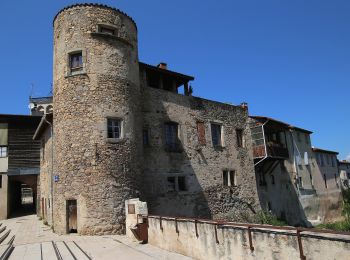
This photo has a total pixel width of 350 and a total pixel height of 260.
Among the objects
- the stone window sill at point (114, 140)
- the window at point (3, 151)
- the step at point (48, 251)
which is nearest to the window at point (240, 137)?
the stone window sill at point (114, 140)

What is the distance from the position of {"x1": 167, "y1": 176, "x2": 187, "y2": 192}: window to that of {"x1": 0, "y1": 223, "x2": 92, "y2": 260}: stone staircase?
719cm

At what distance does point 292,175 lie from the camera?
2830 cm

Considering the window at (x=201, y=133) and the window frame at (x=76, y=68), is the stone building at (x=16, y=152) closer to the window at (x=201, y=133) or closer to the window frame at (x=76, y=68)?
the window frame at (x=76, y=68)

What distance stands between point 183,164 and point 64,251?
9.72 meters

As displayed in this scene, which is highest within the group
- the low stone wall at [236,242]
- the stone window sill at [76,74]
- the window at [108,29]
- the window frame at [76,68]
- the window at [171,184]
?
the window at [108,29]

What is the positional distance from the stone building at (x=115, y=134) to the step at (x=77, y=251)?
5.98 ft

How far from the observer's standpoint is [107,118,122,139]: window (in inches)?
594

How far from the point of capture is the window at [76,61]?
15.6 metres

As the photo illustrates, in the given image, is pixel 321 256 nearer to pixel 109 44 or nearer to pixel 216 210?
pixel 109 44

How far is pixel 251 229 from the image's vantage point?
281 inches

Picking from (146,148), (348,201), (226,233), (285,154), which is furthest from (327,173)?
(226,233)

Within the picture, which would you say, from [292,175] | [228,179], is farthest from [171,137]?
[292,175]

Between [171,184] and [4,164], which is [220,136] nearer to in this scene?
[171,184]

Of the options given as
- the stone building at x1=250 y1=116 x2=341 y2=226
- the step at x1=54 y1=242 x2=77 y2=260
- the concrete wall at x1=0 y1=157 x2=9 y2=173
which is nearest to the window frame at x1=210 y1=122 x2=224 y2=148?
the stone building at x1=250 y1=116 x2=341 y2=226
